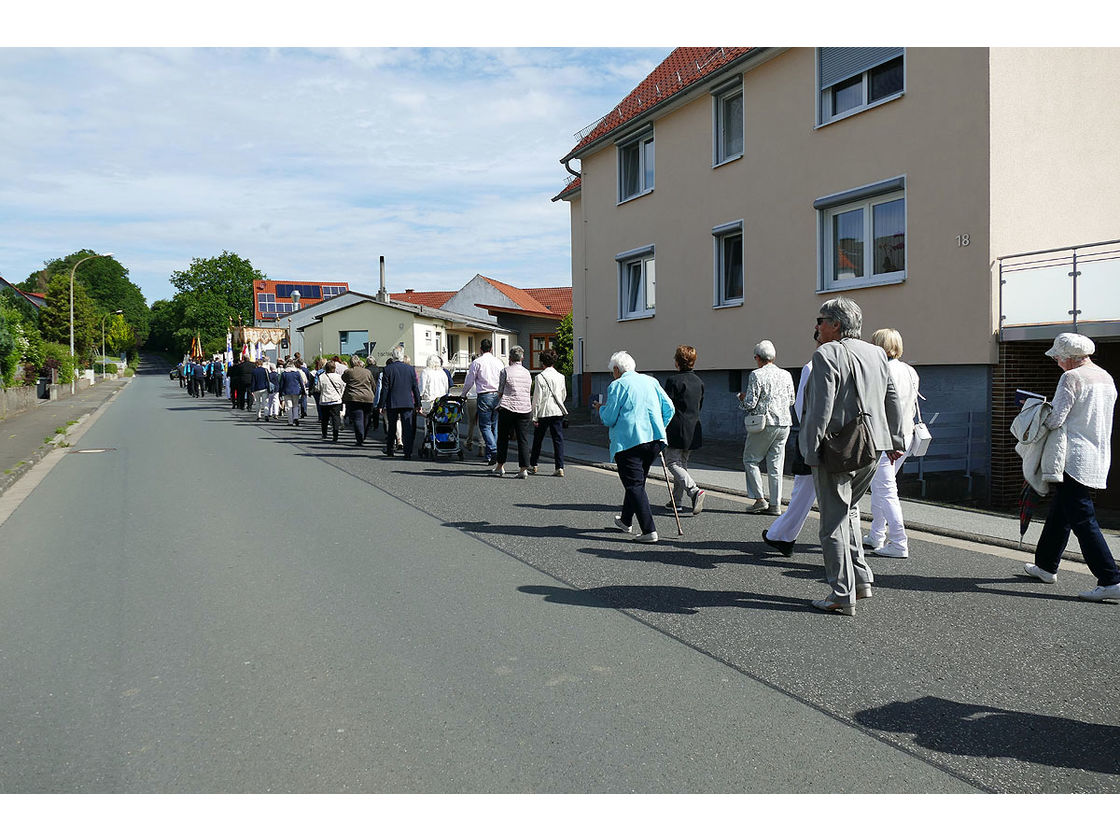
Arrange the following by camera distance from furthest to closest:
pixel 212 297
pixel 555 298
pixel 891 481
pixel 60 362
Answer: pixel 212 297
pixel 555 298
pixel 60 362
pixel 891 481

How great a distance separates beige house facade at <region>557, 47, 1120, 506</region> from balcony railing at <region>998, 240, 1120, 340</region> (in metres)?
0.05

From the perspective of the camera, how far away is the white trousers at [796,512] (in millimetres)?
6895

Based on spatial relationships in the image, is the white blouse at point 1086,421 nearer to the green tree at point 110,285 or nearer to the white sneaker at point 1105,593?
the white sneaker at point 1105,593

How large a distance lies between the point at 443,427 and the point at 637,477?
7.77m

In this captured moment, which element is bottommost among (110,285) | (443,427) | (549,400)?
(443,427)

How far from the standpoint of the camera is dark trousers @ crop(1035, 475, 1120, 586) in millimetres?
5891

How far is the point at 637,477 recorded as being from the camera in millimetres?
7887

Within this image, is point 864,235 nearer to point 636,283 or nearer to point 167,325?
point 636,283

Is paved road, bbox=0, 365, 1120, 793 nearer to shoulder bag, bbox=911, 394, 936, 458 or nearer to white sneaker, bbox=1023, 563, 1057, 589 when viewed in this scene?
white sneaker, bbox=1023, 563, 1057, 589

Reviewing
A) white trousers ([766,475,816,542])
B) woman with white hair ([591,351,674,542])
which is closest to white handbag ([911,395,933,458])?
white trousers ([766,475,816,542])

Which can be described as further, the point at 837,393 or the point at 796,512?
the point at 796,512

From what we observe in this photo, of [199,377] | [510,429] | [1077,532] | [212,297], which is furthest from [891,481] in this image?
[212,297]

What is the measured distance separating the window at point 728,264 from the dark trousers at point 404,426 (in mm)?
6765

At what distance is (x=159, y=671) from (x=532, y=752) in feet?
7.01
